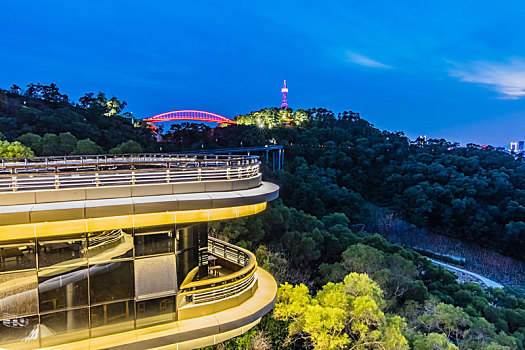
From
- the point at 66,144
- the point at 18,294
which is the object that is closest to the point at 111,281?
the point at 18,294

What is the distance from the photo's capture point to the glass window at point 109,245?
321 inches

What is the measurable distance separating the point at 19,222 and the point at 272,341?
10.9m

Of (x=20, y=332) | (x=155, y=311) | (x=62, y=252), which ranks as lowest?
(x=155, y=311)

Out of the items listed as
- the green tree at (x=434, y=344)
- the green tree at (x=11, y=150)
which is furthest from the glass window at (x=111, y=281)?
the green tree at (x=11, y=150)

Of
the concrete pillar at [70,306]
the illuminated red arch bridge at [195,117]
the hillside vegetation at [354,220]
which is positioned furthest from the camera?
the illuminated red arch bridge at [195,117]

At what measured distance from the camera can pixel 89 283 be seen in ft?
26.8

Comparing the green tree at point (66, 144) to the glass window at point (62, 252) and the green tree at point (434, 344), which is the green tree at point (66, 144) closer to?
the glass window at point (62, 252)

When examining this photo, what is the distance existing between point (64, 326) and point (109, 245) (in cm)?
204

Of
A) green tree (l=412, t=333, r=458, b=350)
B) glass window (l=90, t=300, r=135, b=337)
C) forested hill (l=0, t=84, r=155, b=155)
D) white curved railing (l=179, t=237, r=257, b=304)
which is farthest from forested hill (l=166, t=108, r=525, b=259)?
glass window (l=90, t=300, r=135, b=337)

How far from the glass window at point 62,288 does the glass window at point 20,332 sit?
364 millimetres

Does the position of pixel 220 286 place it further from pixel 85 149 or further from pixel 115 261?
pixel 85 149

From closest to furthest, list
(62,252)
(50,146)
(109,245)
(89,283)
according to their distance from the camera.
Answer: (62,252), (89,283), (109,245), (50,146)

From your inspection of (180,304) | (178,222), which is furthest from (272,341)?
(178,222)

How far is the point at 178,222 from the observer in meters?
8.92
